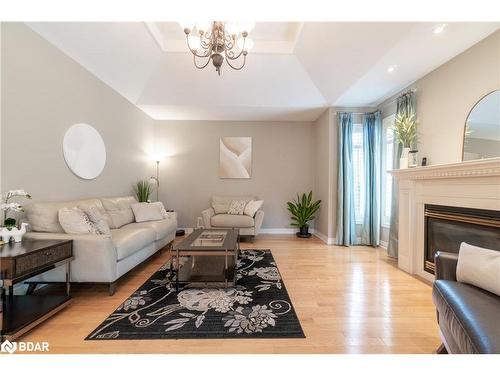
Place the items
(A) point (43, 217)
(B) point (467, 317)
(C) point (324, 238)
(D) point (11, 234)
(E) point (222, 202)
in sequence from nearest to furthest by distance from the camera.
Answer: (B) point (467, 317), (D) point (11, 234), (A) point (43, 217), (C) point (324, 238), (E) point (222, 202)

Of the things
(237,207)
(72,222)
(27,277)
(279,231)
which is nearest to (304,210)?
(279,231)

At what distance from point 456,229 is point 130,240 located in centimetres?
347

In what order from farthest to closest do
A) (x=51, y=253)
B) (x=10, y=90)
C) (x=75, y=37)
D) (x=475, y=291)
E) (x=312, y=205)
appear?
(x=312, y=205) < (x=75, y=37) < (x=10, y=90) < (x=51, y=253) < (x=475, y=291)

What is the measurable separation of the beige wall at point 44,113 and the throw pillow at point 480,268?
3.58 m

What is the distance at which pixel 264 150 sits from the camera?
5.32 metres

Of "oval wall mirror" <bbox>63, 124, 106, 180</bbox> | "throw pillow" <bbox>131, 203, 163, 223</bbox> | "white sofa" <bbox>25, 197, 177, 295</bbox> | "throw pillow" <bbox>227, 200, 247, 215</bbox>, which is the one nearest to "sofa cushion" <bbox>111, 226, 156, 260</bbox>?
"white sofa" <bbox>25, 197, 177, 295</bbox>

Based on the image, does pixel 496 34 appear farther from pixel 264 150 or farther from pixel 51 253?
pixel 51 253

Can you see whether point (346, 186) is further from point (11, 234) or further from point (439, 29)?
point (11, 234)

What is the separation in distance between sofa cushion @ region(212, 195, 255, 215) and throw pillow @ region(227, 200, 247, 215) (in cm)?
14

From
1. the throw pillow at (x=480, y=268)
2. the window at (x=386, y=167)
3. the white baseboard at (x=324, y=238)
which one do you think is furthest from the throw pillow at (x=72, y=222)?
the window at (x=386, y=167)

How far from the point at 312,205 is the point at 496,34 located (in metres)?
3.39

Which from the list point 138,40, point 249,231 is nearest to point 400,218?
point 249,231

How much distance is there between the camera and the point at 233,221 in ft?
14.3

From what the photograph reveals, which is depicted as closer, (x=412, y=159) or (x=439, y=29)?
(x=439, y=29)
